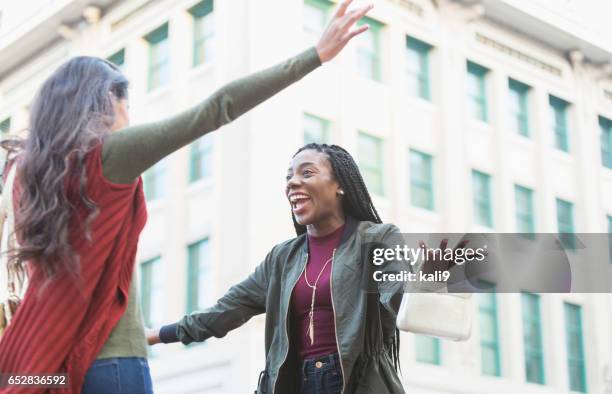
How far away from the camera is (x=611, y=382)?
22.2 metres

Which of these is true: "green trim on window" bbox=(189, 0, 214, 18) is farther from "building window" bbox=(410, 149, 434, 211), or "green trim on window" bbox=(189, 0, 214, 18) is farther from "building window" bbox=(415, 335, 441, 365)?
"building window" bbox=(415, 335, 441, 365)

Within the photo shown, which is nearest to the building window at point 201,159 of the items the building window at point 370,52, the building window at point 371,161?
the building window at point 371,161

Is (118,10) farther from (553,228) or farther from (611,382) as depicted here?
(611,382)

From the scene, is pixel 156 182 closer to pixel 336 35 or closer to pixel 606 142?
pixel 606 142

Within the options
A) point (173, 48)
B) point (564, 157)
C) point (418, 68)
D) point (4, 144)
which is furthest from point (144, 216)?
point (564, 157)

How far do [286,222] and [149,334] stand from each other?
39.7 ft

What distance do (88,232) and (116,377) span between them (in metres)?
0.36

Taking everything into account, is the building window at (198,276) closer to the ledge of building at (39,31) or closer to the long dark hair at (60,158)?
the ledge of building at (39,31)

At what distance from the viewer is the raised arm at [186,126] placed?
2.65 m

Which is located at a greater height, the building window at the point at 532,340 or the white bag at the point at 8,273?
the building window at the point at 532,340

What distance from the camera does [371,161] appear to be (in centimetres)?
1897

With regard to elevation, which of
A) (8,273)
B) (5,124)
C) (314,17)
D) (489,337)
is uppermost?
(5,124)

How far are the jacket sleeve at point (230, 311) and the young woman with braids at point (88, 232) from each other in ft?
5.40

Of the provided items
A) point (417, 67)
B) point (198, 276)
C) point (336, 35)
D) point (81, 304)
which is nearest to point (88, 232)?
point (81, 304)
